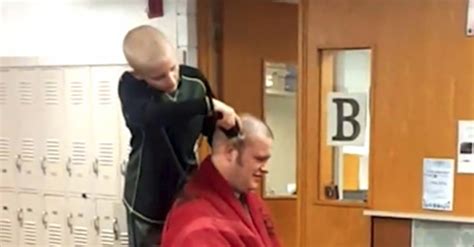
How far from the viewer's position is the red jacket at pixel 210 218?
224 centimetres

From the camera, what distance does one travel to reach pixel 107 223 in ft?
16.2

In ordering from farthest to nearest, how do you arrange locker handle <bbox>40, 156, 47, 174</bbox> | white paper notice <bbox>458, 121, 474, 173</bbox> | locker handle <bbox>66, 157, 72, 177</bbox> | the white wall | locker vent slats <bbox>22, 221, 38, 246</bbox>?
1. locker vent slats <bbox>22, 221, 38, 246</bbox>
2. locker handle <bbox>40, 156, 47, 174</bbox>
3. locker handle <bbox>66, 157, 72, 177</bbox>
4. the white wall
5. white paper notice <bbox>458, 121, 474, 173</bbox>

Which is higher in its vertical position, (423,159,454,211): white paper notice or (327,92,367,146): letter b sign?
(327,92,367,146): letter b sign

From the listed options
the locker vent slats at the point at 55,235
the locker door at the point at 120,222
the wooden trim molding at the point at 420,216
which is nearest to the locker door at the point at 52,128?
the locker vent slats at the point at 55,235

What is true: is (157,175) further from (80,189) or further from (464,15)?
(80,189)

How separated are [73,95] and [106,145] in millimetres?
415

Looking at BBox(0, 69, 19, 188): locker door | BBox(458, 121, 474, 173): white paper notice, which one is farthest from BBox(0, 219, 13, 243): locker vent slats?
BBox(458, 121, 474, 173): white paper notice

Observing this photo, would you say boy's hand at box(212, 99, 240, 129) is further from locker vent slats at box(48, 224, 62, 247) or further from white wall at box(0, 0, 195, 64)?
locker vent slats at box(48, 224, 62, 247)

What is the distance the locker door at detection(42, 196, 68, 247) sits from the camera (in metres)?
5.14

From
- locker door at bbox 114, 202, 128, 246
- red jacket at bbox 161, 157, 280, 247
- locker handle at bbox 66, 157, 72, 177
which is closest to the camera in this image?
red jacket at bbox 161, 157, 280, 247

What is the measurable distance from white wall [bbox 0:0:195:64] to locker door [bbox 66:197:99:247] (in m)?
0.92

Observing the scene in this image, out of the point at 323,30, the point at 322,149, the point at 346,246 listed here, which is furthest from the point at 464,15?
the point at 346,246

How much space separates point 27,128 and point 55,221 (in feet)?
2.18

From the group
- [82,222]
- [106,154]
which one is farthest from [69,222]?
[106,154]
